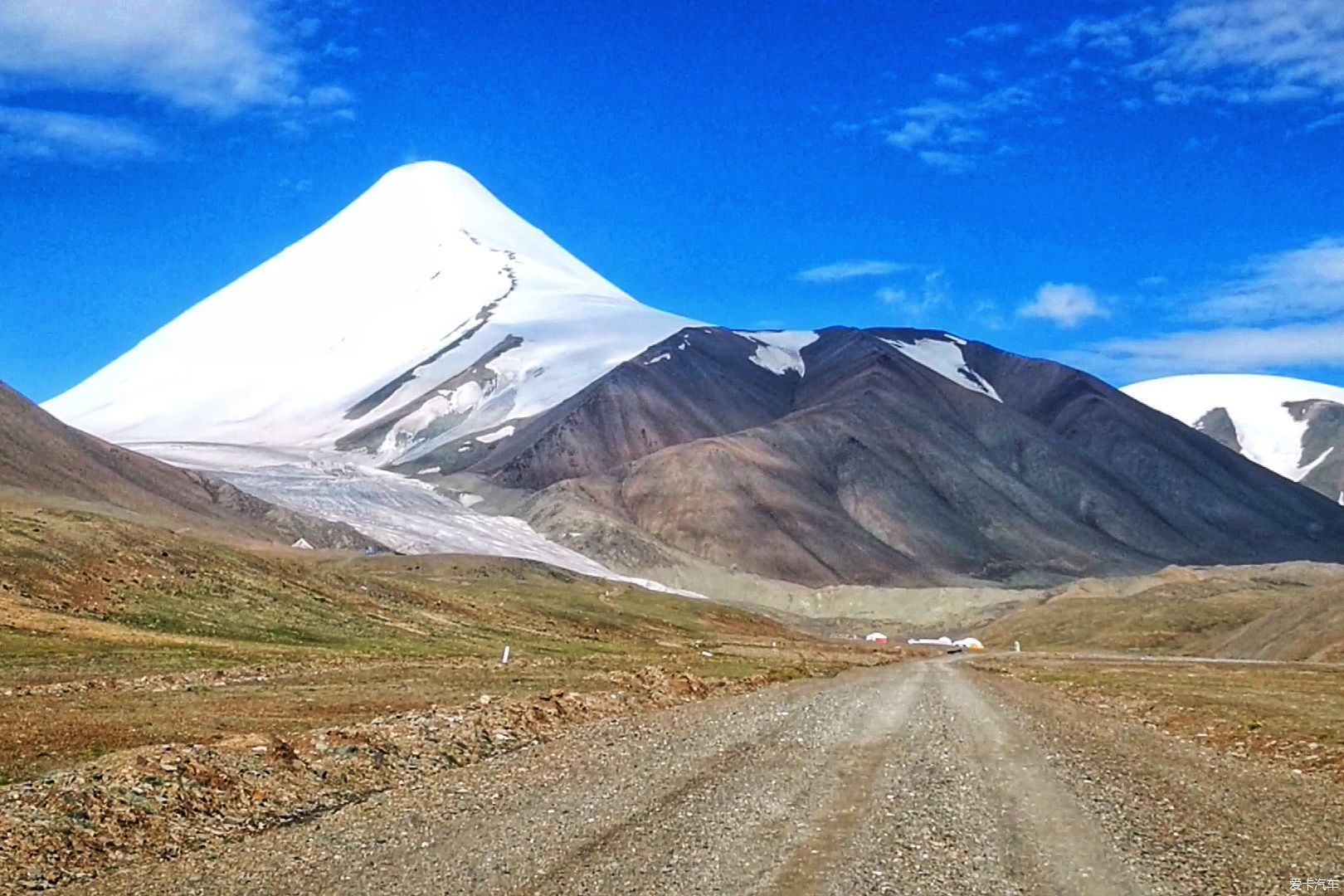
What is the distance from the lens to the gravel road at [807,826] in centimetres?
1262

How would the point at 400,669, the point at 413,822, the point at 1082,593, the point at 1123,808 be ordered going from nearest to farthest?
1. the point at 413,822
2. the point at 1123,808
3. the point at 400,669
4. the point at 1082,593

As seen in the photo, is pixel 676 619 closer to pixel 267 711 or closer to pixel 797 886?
pixel 267 711

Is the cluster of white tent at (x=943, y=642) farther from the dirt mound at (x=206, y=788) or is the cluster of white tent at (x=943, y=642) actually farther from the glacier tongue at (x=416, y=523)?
the dirt mound at (x=206, y=788)

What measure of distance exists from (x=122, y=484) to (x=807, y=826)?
11738cm

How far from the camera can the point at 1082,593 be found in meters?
138

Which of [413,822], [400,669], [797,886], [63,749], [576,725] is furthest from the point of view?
[400,669]

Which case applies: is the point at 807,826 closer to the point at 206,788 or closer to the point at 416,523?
the point at 206,788

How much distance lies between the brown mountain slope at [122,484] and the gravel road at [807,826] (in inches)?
3218

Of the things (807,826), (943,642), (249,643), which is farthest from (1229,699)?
(943,642)

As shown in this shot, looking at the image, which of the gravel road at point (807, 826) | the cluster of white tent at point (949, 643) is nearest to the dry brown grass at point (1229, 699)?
the gravel road at point (807, 826)

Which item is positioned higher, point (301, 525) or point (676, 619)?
point (301, 525)

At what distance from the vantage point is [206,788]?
16.4m

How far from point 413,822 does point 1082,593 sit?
132 metres

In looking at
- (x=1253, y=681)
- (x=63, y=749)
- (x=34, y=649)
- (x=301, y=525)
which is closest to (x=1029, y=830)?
(x=63, y=749)
